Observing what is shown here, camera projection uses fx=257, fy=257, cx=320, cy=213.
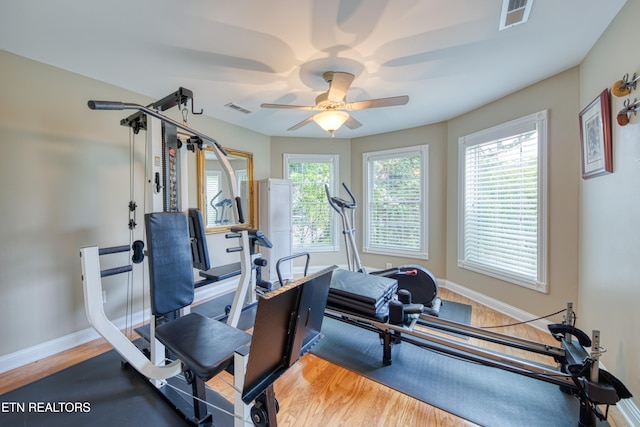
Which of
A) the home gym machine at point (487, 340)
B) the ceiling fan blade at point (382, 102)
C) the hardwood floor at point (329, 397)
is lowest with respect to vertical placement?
the hardwood floor at point (329, 397)

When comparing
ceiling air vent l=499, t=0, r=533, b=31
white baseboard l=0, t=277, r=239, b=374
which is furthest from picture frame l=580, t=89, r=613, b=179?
white baseboard l=0, t=277, r=239, b=374

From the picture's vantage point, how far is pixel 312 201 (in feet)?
15.2

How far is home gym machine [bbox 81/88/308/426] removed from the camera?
3.35 ft

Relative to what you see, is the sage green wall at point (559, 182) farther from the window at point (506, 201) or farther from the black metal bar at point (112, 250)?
the black metal bar at point (112, 250)

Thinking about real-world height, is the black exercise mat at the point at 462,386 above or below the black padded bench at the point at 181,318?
below

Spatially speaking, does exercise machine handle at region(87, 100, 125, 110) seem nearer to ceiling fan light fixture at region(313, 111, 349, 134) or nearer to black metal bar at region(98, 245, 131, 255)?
black metal bar at region(98, 245, 131, 255)

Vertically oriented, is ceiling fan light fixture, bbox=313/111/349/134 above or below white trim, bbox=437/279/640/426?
above

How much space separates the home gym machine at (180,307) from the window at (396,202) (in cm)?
249

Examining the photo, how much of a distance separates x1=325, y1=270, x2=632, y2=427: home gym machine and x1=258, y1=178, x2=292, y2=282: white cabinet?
1.74 m

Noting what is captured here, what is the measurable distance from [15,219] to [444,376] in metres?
3.57

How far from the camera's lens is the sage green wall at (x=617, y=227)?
5.01ft

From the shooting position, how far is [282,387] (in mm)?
1806

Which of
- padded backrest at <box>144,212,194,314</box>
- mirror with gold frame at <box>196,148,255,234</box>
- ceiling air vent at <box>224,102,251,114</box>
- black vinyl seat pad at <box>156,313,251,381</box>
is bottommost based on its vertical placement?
black vinyl seat pad at <box>156,313,251,381</box>

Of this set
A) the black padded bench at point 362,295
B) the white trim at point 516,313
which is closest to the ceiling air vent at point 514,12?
the black padded bench at point 362,295
